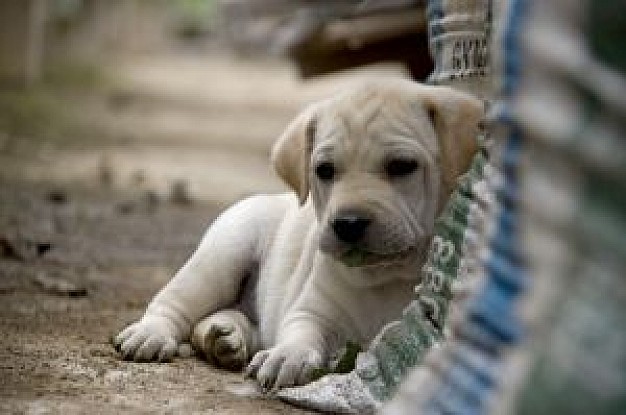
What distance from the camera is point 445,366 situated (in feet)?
8.87

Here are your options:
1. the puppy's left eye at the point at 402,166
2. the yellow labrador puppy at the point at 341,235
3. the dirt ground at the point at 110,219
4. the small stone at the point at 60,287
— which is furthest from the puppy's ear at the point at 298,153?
the small stone at the point at 60,287

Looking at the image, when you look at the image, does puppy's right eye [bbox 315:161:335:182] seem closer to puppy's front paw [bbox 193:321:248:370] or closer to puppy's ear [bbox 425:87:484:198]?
puppy's ear [bbox 425:87:484:198]

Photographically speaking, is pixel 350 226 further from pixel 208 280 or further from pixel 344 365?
pixel 208 280

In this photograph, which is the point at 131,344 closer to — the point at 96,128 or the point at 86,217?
the point at 86,217

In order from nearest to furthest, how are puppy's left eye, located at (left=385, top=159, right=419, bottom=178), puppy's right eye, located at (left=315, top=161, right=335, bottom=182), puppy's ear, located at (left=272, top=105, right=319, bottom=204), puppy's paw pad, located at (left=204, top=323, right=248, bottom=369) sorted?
puppy's left eye, located at (left=385, top=159, right=419, bottom=178)
puppy's right eye, located at (left=315, top=161, right=335, bottom=182)
puppy's paw pad, located at (left=204, top=323, right=248, bottom=369)
puppy's ear, located at (left=272, top=105, right=319, bottom=204)

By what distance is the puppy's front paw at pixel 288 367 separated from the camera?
4.02 m

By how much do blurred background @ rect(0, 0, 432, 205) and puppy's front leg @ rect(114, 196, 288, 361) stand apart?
3581 mm

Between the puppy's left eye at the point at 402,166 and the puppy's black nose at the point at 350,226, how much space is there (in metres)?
0.21

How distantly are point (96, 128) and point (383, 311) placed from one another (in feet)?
30.4

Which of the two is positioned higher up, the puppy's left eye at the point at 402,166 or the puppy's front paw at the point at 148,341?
the puppy's left eye at the point at 402,166

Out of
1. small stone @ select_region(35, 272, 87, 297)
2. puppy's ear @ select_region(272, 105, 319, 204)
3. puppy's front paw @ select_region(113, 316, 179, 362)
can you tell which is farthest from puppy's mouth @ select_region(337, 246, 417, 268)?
small stone @ select_region(35, 272, 87, 297)

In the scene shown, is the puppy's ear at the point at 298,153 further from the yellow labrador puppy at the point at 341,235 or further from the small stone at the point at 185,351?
the small stone at the point at 185,351

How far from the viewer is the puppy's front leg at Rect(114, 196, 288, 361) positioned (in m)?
4.48

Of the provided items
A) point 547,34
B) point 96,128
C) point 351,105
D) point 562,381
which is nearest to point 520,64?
point 547,34
